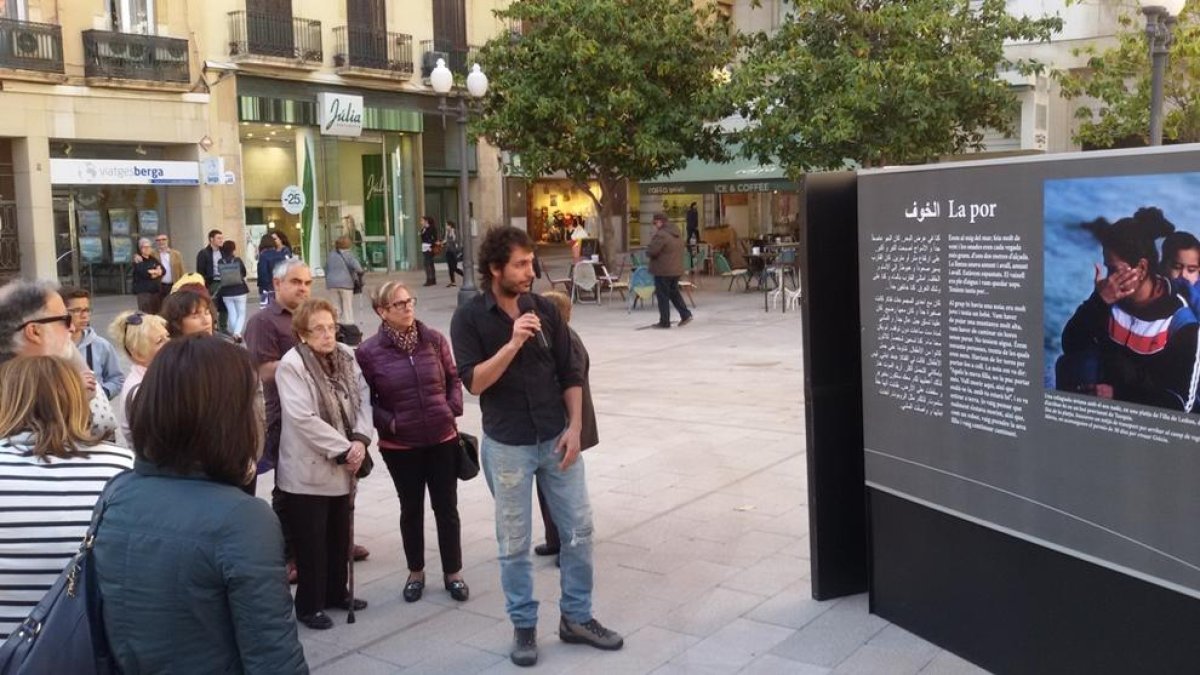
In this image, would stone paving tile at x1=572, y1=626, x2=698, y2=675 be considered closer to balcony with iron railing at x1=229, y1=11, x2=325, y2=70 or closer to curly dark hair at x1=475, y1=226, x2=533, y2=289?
curly dark hair at x1=475, y1=226, x2=533, y2=289

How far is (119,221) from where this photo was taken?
83.5 feet

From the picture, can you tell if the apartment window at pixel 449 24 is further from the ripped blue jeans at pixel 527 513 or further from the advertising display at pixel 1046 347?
the advertising display at pixel 1046 347

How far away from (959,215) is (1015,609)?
1.51 metres

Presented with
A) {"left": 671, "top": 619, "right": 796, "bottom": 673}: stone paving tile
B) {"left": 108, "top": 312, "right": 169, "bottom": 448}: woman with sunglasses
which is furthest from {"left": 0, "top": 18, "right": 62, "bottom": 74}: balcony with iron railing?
{"left": 671, "top": 619, "right": 796, "bottom": 673}: stone paving tile

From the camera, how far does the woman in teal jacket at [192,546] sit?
→ 7.56ft

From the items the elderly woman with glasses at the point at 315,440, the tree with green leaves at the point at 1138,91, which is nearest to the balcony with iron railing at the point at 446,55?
the tree with green leaves at the point at 1138,91

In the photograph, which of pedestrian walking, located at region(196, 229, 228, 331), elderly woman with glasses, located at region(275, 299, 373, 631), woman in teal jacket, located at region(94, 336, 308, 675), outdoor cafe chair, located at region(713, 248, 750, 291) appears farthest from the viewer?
outdoor cafe chair, located at region(713, 248, 750, 291)

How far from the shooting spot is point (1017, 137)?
26438 mm

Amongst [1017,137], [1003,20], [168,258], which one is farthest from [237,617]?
[1017,137]

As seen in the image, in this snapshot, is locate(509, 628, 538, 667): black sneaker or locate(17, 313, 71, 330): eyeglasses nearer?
locate(17, 313, 71, 330): eyeglasses

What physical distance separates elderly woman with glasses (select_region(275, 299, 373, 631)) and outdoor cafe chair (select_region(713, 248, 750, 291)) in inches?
733

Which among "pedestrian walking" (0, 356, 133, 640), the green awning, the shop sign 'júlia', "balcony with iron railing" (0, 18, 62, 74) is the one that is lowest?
"pedestrian walking" (0, 356, 133, 640)

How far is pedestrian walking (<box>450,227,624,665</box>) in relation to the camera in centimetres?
468

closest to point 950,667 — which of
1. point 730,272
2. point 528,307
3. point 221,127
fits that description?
point 528,307
